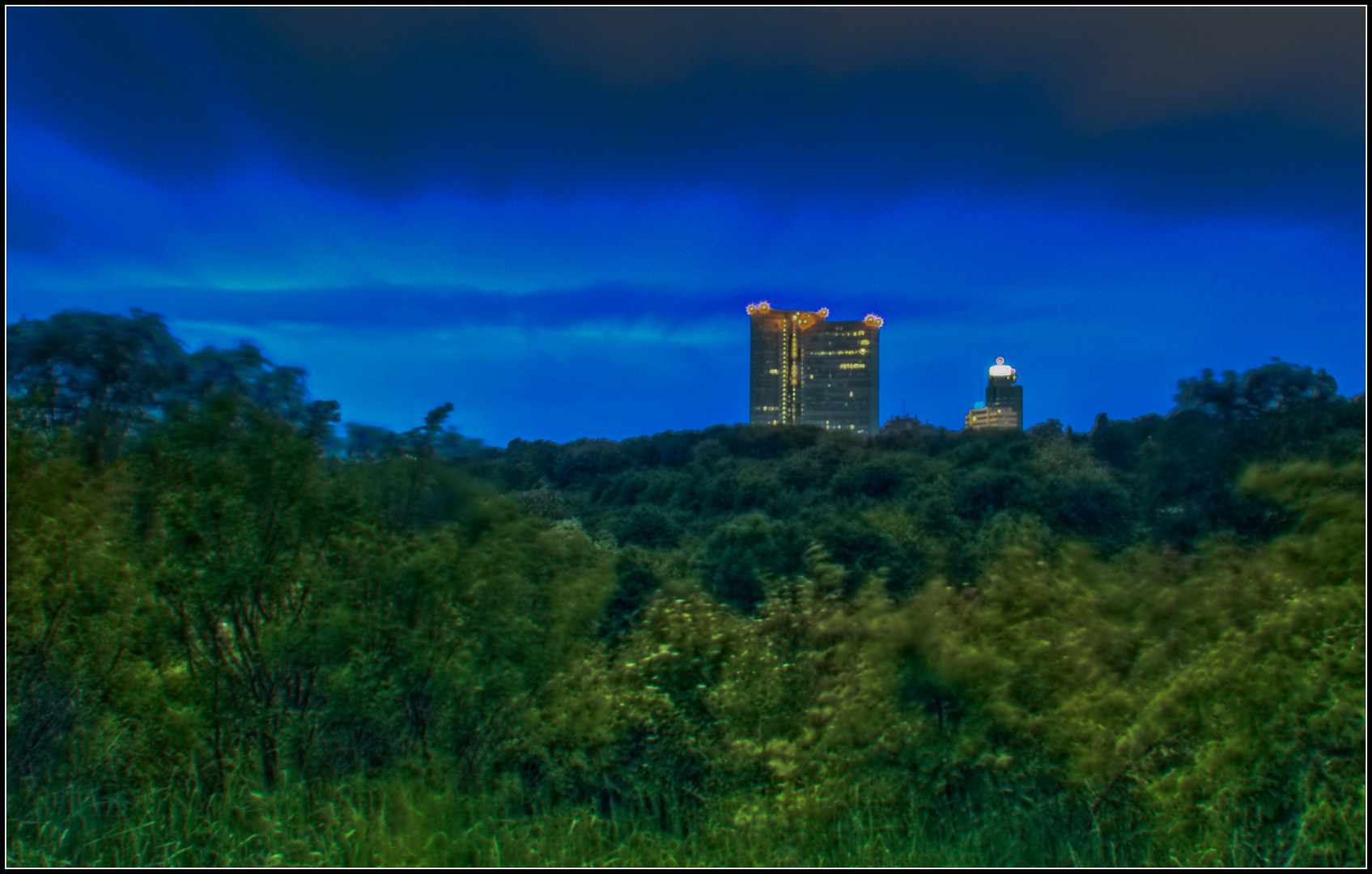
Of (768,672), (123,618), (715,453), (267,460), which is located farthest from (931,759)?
(715,453)

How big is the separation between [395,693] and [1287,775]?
3.17 m

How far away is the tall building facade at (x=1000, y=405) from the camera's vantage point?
110ft

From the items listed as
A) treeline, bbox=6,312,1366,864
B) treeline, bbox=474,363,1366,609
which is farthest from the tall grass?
treeline, bbox=474,363,1366,609

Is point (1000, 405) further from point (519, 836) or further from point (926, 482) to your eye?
point (519, 836)

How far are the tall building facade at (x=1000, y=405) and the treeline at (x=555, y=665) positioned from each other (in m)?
29.1

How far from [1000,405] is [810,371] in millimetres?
35564

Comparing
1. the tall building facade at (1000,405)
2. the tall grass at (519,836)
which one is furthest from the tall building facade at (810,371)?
the tall grass at (519,836)

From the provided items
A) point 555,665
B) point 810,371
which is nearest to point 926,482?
point 555,665

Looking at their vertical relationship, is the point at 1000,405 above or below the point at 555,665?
above

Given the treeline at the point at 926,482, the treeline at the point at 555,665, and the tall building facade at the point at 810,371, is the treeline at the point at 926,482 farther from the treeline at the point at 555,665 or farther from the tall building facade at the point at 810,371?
the tall building facade at the point at 810,371

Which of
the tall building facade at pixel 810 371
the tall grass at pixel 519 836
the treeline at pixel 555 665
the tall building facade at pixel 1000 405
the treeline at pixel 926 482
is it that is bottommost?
the tall grass at pixel 519 836

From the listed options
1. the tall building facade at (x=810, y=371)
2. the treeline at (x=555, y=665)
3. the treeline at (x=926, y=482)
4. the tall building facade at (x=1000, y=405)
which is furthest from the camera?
the tall building facade at (x=810, y=371)

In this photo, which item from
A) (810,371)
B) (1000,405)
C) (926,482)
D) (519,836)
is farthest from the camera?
(810,371)

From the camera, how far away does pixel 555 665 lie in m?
3.23
